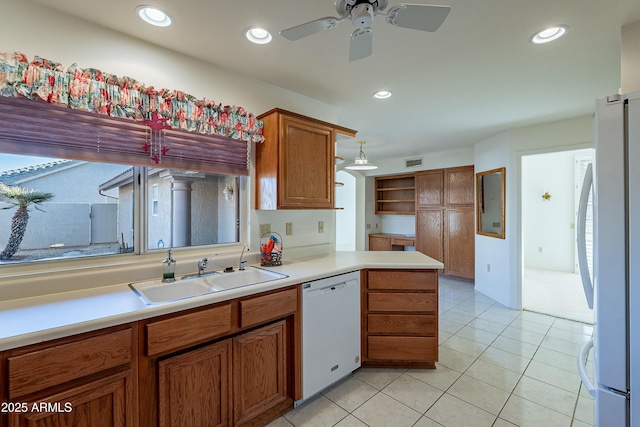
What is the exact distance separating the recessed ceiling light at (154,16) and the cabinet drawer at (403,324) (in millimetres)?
2491

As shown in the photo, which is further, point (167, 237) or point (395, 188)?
point (395, 188)

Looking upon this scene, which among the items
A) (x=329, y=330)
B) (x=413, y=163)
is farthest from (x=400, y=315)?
(x=413, y=163)

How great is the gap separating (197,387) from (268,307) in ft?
1.75

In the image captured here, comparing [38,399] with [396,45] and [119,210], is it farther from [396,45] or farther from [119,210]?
[396,45]

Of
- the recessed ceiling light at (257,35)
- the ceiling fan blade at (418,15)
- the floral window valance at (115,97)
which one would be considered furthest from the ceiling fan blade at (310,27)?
the floral window valance at (115,97)

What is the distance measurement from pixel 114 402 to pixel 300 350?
1015mm

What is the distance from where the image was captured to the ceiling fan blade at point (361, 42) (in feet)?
4.45

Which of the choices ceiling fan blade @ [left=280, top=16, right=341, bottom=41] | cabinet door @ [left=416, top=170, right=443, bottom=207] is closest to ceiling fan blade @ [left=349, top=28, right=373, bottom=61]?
ceiling fan blade @ [left=280, top=16, right=341, bottom=41]

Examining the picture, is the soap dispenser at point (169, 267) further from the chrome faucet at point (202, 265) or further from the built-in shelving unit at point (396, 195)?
the built-in shelving unit at point (396, 195)

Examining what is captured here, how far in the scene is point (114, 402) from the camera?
1.23 meters

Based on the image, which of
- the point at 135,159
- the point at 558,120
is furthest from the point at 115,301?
the point at 558,120

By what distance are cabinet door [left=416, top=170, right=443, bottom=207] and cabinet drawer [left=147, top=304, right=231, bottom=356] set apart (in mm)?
4774

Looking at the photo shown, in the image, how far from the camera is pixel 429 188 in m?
5.46

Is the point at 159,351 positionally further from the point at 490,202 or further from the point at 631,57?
the point at 490,202
